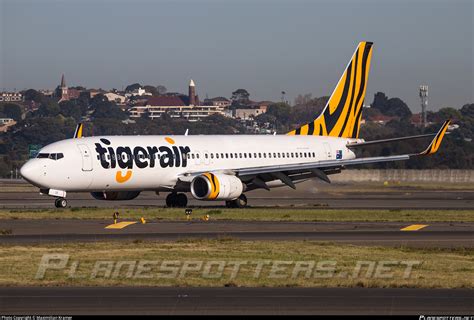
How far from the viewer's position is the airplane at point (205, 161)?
2009 inches

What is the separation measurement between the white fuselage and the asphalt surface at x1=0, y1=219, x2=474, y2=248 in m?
7.61

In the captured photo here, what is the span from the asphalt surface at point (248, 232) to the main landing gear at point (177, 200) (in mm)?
12329

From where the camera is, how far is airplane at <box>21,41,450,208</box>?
51.0 metres

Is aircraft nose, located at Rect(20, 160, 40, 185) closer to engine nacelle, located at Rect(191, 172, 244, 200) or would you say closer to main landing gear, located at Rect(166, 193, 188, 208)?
engine nacelle, located at Rect(191, 172, 244, 200)

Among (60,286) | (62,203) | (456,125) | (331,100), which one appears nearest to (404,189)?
(331,100)

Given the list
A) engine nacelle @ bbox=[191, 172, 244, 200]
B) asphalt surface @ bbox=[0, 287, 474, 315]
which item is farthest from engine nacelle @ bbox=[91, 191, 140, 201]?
asphalt surface @ bbox=[0, 287, 474, 315]

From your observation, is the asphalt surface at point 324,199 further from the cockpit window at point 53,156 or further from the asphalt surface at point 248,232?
the asphalt surface at point 248,232

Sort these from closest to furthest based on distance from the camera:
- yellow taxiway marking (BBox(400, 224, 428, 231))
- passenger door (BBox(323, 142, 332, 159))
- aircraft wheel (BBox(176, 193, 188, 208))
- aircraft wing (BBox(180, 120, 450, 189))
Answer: yellow taxiway marking (BBox(400, 224, 428, 231)) < aircraft wing (BBox(180, 120, 450, 189)) < aircraft wheel (BBox(176, 193, 188, 208)) < passenger door (BBox(323, 142, 332, 159))

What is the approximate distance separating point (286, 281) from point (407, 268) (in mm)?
4423

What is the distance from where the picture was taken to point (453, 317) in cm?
1883

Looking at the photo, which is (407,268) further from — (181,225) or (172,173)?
(172,173)
